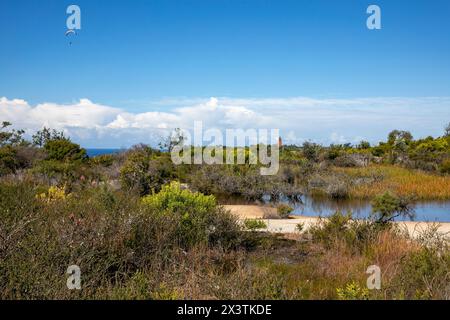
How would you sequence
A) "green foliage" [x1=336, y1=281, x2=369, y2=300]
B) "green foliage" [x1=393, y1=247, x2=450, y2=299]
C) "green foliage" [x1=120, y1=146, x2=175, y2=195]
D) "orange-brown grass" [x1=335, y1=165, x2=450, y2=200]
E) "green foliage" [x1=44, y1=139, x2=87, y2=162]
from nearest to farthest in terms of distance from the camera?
"green foliage" [x1=336, y1=281, x2=369, y2=300], "green foliage" [x1=393, y1=247, x2=450, y2=299], "green foliage" [x1=120, y1=146, x2=175, y2=195], "orange-brown grass" [x1=335, y1=165, x2=450, y2=200], "green foliage" [x1=44, y1=139, x2=87, y2=162]

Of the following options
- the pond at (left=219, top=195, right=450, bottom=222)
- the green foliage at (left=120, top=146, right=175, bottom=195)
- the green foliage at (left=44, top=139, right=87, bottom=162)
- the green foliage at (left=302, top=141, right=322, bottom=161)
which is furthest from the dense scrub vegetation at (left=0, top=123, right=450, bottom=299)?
the green foliage at (left=302, top=141, right=322, bottom=161)

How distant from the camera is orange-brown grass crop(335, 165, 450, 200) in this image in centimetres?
2477

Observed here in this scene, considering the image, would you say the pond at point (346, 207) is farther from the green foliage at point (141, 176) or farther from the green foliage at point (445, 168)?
the green foliage at point (445, 168)

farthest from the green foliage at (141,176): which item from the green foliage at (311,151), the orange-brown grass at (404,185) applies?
the green foliage at (311,151)

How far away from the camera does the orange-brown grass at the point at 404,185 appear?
24766 millimetres

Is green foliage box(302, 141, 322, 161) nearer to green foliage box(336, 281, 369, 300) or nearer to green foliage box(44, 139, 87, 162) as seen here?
green foliage box(44, 139, 87, 162)

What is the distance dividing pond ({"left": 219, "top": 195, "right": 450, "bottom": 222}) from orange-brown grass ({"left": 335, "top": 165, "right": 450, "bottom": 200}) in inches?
50.5

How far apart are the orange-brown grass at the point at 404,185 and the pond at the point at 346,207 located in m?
1.28

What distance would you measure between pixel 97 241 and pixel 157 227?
153 cm

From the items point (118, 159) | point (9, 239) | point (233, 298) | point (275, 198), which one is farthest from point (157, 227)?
point (118, 159)

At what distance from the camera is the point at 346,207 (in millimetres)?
21562

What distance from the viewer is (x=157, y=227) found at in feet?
27.1

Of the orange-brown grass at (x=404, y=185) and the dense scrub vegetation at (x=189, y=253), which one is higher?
the dense scrub vegetation at (x=189, y=253)

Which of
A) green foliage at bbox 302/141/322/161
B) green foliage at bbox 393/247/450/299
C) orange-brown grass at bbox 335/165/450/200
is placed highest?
green foliage at bbox 302/141/322/161
